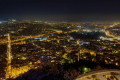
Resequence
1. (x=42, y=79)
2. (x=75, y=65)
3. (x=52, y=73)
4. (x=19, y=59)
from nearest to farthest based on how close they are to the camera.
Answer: (x=42, y=79), (x=52, y=73), (x=75, y=65), (x=19, y=59)

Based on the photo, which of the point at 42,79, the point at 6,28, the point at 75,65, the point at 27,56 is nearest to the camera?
the point at 42,79

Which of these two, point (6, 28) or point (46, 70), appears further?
point (6, 28)

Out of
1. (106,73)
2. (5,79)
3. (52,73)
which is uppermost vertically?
(106,73)

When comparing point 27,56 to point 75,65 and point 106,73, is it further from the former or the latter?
point 106,73

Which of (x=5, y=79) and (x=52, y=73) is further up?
(x=52, y=73)

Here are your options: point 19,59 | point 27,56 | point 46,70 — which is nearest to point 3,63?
point 19,59

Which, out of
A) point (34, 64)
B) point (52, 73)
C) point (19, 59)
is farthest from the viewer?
point (19, 59)

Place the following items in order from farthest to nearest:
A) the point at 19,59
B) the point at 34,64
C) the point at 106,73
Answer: the point at 19,59 → the point at 34,64 → the point at 106,73

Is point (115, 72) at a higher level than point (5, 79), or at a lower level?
higher

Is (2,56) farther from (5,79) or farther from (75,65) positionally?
(75,65)

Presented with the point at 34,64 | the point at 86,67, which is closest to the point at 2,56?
the point at 34,64
